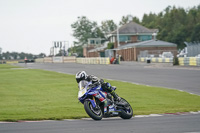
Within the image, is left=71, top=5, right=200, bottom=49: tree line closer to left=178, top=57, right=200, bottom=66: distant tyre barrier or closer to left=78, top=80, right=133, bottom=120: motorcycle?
left=178, top=57, right=200, bottom=66: distant tyre barrier

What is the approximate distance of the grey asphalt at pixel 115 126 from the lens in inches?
351

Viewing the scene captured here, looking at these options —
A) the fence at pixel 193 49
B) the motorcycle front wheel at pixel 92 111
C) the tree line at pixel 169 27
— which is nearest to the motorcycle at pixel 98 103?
the motorcycle front wheel at pixel 92 111

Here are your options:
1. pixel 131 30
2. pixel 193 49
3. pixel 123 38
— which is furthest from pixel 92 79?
pixel 131 30

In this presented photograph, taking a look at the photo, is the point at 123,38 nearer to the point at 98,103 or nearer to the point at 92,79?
the point at 98,103

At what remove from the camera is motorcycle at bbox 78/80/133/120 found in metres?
10.7

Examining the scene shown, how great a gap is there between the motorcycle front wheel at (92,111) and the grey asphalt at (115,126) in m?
0.15

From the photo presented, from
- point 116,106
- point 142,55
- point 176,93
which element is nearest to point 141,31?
point 142,55

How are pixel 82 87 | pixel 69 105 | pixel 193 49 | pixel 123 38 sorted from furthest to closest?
pixel 123 38
pixel 193 49
pixel 69 105
pixel 82 87

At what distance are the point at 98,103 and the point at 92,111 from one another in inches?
18.3

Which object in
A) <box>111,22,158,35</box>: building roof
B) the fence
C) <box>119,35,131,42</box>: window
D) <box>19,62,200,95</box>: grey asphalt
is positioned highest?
<box>111,22,158,35</box>: building roof

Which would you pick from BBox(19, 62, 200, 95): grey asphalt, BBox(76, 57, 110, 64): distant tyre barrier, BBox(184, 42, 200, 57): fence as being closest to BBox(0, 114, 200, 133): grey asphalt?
BBox(19, 62, 200, 95): grey asphalt

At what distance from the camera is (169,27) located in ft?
484

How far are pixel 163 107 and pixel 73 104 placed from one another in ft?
10.8

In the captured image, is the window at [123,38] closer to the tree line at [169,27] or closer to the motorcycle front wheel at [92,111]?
the tree line at [169,27]
